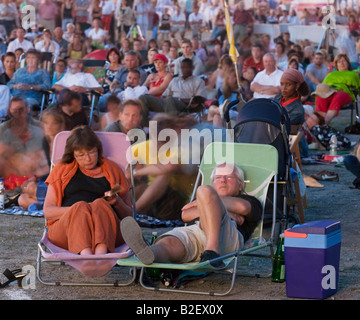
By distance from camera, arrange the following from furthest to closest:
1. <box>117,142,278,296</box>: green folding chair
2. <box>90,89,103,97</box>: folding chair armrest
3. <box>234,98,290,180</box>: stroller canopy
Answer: <box>90,89,103,97</box>: folding chair armrest → <box>234,98,290,180</box>: stroller canopy → <box>117,142,278,296</box>: green folding chair

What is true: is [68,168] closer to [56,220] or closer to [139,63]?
[56,220]

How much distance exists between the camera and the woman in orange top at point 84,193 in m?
5.45

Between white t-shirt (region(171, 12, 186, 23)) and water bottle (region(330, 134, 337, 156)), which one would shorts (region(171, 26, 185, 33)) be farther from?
water bottle (region(330, 134, 337, 156))

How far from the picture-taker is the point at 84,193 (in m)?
5.81

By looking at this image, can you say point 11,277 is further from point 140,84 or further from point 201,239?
point 140,84

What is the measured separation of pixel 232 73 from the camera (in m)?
12.5

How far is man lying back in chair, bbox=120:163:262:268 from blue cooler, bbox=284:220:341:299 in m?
0.43

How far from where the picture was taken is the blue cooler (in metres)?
4.98

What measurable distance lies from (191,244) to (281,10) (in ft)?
70.1

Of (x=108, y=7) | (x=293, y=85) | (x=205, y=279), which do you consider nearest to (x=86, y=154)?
(x=205, y=279)

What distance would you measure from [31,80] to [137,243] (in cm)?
800

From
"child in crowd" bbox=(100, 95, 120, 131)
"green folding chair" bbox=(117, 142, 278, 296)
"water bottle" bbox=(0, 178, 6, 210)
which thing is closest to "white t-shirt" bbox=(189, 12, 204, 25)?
"child in crowd" bbox=(100, 95, 120, 131)

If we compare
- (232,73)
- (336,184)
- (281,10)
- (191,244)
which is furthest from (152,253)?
(281,10)

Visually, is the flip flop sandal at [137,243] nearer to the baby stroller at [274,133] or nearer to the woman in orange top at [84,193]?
the woman in orange top at [84,193]
